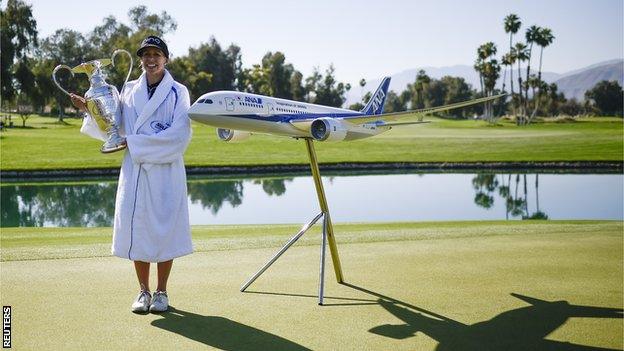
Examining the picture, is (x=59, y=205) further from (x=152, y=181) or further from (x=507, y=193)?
(x=152, y=181)

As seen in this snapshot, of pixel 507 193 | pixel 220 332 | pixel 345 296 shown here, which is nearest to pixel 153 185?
pixel 220 332

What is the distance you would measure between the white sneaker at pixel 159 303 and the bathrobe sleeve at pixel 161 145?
1.16 m

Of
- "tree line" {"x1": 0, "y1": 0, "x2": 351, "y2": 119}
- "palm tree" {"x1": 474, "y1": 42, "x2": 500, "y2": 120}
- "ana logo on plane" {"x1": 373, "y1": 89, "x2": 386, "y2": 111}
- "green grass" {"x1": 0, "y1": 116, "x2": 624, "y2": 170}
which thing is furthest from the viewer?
"palm tree" {"x1": 474, "y1": 42, "x2": 500, "y2": 120}

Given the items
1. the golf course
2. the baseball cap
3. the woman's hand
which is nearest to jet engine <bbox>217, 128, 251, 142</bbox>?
the baseball cap

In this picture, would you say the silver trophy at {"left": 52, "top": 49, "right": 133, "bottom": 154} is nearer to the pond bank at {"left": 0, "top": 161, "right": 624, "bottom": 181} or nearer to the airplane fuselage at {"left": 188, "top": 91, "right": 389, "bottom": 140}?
the airplane fuselage at {"left": 188, "top": 91, "right": 389, "bottom": 140}

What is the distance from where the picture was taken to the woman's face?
5199 mm

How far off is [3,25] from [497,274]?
57369 millimetres

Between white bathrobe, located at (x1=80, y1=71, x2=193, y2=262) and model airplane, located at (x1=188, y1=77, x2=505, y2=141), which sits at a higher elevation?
model airplane, located at (x1=188, y1=77, x2=505, y2=141)

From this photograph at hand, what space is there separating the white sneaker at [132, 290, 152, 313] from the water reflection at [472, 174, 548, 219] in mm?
17412

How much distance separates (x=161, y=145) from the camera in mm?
4992

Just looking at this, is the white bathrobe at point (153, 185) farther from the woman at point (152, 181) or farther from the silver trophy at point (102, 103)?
the silver trophy at point (102, 103)

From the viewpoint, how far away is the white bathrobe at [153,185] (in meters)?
5.01

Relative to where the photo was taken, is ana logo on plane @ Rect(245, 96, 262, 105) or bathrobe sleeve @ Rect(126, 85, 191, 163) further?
ana logo on plane @ Rect(245, 96, 262, 105)

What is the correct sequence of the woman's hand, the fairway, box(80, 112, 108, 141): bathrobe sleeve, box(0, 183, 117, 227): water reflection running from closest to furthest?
the fairway, the woman's hand, box(80, 112, 108, 141): bathrobe sleeve, box(0, 183, 117, 227): water reflection
